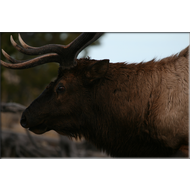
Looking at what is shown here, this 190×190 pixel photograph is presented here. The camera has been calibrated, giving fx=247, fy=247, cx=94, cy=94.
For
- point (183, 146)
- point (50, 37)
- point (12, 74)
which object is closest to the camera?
point (183, 146)

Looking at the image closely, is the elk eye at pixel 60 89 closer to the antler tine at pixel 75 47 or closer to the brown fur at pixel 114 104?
the brown fur at pixel 114 104

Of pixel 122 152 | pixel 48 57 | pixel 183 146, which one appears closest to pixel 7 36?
pixel 48 57

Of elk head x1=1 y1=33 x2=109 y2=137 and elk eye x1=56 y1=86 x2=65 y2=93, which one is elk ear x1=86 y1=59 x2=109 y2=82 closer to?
elk head x1=1 y1=33 x2=109 y2=137

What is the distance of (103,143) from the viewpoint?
8.66ft

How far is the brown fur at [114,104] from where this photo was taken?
2361 millimetres

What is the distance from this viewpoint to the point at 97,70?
8.05 ft

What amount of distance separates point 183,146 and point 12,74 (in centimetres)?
494

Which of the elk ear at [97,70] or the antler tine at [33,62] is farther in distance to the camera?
the antler tine at [33,62]

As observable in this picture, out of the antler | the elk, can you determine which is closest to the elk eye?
the elk

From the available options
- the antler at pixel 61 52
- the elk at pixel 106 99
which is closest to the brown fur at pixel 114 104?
the elk at pixel 106 99

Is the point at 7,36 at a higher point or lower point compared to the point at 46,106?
higher

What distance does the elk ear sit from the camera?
2.42 m

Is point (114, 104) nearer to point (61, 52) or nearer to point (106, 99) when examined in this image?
point (106, 99)

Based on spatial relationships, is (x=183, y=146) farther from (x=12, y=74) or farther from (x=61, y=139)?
(x=12, y=74)
